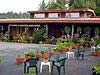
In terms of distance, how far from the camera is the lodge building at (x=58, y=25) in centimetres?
3553

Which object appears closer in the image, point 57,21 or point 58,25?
point 57,21

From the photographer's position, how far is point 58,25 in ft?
126

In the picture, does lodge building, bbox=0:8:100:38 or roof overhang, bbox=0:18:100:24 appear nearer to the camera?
roof overhang, bbox=0:18:100:24

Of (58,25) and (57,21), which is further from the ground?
(57,21)

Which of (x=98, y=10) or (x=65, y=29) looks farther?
(x=98, y=10)

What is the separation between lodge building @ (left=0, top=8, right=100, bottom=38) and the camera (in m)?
35.5

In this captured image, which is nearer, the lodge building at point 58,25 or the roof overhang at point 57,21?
the roof overhang at point 57,21

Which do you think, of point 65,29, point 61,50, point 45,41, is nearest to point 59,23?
point 65,29

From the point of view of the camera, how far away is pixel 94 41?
101 feet

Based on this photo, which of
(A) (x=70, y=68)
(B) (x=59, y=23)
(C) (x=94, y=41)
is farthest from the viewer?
(B) (x=59, y=23)

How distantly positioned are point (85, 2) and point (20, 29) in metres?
26.6

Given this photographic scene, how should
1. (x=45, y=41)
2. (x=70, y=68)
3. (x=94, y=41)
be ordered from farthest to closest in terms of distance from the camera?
(x=45, y=41)
(x=94, y=41)
(x=70, y=68)

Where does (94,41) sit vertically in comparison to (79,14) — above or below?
below

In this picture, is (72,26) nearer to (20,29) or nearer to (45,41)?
(45,41)
